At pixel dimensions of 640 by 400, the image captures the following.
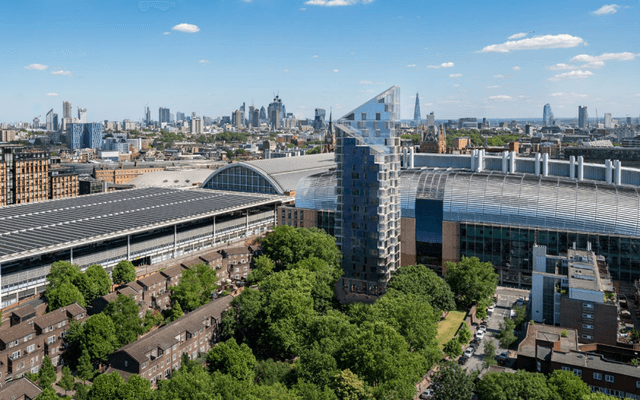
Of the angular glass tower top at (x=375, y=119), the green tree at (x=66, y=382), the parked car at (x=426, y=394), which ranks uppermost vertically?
the angular glass tower top at (x=375, y=119)

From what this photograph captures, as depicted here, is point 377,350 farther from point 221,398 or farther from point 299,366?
point 221,398

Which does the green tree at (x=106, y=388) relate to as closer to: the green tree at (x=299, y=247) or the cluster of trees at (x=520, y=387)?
the cluster of trees at (x=520, y=387)

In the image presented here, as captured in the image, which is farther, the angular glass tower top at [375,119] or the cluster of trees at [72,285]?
the angular glass tower top at [375,119]

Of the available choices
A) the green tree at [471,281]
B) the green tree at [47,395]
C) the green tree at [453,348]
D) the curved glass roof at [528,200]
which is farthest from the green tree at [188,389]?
the curved glass roof at [528,200]

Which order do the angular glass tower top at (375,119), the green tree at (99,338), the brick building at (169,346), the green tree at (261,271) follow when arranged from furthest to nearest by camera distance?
the angular glass tower top at (375,119) < the green tree at (261,271) < the green tree at (99,338) < the brick building at (169,346)

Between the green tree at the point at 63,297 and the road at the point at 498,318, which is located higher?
the green tree at the point at 63,297

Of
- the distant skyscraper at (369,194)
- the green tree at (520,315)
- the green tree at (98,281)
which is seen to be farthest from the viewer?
the distant skyscraper at (369,194)

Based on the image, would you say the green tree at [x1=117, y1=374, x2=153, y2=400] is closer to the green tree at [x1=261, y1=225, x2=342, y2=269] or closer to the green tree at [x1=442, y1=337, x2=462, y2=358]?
the green tree at [x1=442, y1=337, x2=462, y2=358]
